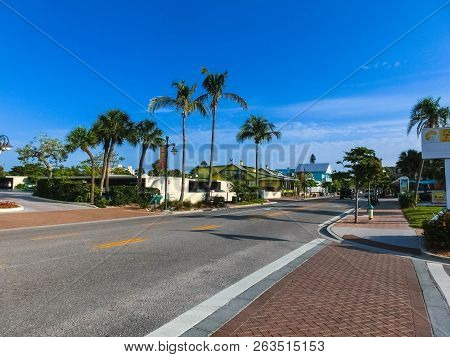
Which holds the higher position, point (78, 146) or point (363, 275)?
point (78, 146)

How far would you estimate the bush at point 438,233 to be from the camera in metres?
10.3

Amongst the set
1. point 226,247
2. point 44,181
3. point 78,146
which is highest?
point 78,146

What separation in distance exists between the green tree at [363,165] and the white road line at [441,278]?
10186mm

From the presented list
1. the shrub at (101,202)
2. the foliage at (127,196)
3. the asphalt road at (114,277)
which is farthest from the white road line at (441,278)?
the shrub at (101,202)

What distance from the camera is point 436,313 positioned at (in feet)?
17.2

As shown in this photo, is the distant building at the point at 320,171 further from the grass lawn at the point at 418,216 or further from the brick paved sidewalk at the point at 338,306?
the brick paved sidewalk at the point at 338,306

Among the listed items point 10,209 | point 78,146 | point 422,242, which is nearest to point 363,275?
point 422,242

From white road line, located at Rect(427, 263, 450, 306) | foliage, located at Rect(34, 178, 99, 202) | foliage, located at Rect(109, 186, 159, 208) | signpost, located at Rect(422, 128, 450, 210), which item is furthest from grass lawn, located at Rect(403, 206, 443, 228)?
foliage, located at Rect(34, 178, 99, 202)

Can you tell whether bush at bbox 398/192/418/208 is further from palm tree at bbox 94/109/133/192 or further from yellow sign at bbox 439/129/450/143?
palm tree at bbox 94/109/133/192

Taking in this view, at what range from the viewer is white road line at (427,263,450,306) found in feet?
21.4

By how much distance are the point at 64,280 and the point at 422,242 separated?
416 inches

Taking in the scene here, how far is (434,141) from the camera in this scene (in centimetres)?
2028
